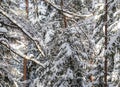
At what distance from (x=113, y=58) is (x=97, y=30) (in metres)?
1.48

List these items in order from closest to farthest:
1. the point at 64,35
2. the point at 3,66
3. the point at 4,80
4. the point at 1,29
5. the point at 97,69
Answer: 1. the point at 1,29
2. the point at 3,66
3. the point at 4,80
4. the point at 97,69
5. the point at 64,35

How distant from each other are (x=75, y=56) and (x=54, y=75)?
207 centimetres

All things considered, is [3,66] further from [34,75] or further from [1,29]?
[34,75]

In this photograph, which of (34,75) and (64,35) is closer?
(64,35)

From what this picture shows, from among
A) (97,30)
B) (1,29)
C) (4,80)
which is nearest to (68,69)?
(97,30)

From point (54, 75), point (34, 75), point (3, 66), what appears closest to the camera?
point (3, 66)

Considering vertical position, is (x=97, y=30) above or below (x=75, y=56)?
above

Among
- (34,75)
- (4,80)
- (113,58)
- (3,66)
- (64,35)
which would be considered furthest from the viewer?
(34,75)

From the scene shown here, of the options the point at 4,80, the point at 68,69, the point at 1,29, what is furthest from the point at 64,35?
the point at 1,29

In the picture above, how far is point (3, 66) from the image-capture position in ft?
16.9

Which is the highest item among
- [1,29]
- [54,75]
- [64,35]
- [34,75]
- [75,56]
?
[1,29]

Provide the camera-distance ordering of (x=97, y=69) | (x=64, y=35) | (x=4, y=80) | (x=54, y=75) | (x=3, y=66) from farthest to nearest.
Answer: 1. (x=54, y=75)
2. (x=64, y=35)
3. (x=97, y=69)
4. (x=4, y=80)
5. (x=3, y=66)

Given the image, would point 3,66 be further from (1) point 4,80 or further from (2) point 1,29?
(2) point 1,29

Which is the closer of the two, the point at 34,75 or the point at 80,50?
the point at 80,50
